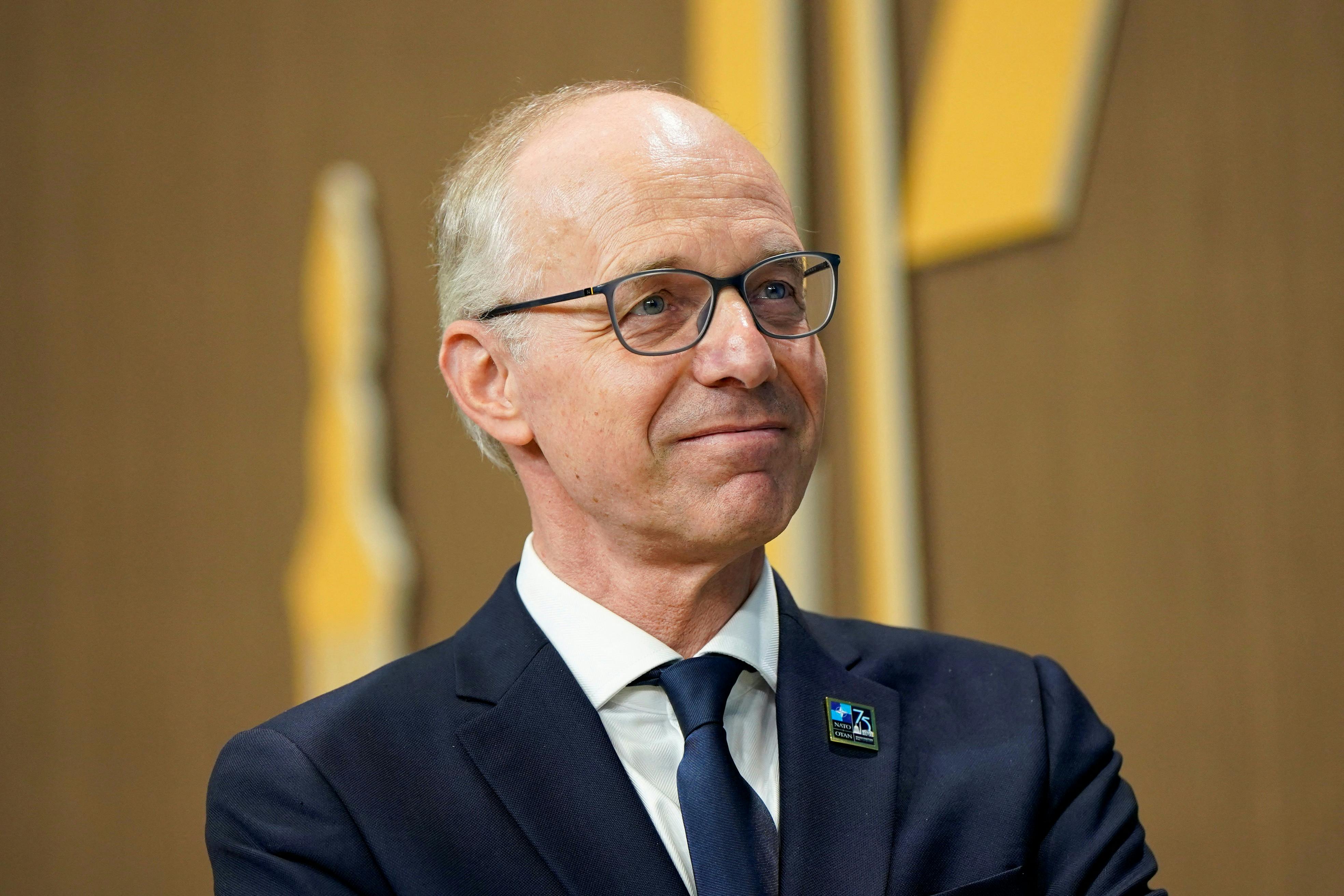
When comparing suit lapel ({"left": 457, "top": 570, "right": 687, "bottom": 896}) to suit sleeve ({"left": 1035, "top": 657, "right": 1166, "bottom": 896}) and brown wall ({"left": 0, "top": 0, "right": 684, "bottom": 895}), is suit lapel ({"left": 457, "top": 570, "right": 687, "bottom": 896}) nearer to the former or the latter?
suit sleeve ({"left": 1035, "top": 657, "right": 1166, "bottom": 896})

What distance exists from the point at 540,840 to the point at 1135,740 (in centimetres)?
154

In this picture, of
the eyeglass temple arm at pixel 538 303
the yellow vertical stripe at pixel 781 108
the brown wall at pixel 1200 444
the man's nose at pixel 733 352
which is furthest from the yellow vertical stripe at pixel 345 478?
the man's nose at pixel 733 352

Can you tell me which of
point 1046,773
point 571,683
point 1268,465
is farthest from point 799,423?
point 1268,465

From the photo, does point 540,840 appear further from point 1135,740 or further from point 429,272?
point 429,272

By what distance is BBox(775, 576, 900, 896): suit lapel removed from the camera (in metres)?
1.35

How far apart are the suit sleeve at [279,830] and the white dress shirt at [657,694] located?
291mm

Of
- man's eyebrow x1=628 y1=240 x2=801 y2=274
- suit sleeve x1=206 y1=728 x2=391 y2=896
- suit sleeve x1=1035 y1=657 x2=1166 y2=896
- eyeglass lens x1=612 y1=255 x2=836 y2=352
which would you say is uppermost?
man's eyebrow x1=628 y1=240 x2=801 y2=274

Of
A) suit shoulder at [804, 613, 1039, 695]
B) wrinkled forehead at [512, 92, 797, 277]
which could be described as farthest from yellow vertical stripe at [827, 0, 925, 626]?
wrinkled forehead at [512, 92, 797, 277]

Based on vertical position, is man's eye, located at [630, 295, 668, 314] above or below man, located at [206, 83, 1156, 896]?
above

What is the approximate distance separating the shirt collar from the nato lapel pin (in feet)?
0.24

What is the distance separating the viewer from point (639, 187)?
1.44m

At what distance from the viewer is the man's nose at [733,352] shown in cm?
136

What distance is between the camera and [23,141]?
10.1ft

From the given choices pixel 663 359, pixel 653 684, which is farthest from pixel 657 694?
pixel 663 359
